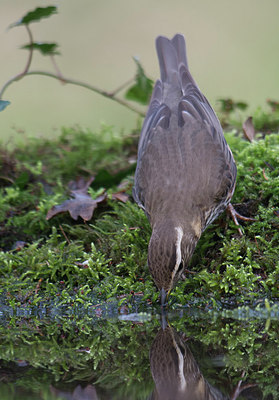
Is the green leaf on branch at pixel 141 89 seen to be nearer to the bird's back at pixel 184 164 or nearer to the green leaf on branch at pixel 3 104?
the bird's back at pixel 184 164

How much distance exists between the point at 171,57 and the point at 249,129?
156 centimetres

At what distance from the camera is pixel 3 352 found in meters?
5.01

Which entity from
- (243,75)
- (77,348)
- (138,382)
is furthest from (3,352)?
(243,75)

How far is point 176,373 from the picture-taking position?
4.40m

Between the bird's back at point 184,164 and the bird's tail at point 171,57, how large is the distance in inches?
22.3

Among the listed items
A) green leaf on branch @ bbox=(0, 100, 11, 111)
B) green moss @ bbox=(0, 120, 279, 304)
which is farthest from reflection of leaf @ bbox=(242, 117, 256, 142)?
green leaf on branch @ bbox=(0, 100, 11, 111)

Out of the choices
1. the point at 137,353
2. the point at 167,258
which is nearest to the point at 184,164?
the point at 167,258

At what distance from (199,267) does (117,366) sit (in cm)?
228

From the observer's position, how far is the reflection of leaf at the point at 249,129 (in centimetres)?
848

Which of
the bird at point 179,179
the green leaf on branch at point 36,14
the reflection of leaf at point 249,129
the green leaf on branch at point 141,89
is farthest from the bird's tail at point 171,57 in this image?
the green leaf on branch at point 36,14

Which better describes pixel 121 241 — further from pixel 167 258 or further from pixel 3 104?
pixel 3 104

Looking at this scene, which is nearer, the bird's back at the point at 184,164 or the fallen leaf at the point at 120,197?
the bird's back at the point at 184,164

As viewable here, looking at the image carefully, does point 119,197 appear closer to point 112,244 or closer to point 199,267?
point 112,244

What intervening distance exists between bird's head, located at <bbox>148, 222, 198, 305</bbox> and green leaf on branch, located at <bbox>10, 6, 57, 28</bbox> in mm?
3646
